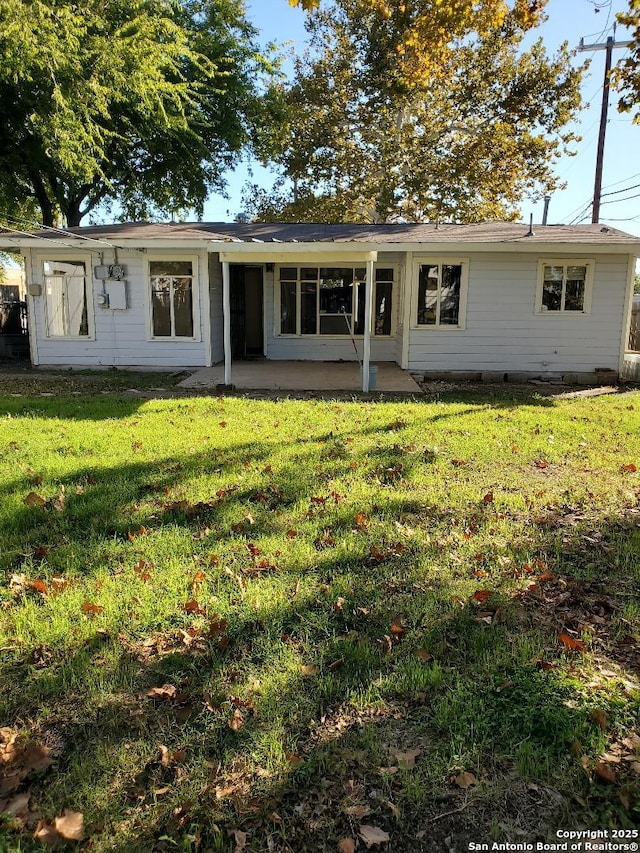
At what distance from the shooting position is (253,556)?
11.8ft

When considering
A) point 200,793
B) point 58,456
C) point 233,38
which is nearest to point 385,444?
point 58,456

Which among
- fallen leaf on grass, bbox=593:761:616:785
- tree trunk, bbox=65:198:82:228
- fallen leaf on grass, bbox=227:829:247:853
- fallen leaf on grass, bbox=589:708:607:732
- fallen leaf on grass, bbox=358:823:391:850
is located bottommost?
fallen leaf on grass, bbox=227:829:247:853

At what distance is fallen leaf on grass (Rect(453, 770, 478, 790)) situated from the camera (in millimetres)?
1993

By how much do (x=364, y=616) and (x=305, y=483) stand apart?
6.58 ft

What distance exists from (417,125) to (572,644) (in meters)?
24.5

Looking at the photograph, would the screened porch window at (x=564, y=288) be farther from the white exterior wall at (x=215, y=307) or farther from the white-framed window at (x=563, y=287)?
the white exterior wall at (x=215, y=307)

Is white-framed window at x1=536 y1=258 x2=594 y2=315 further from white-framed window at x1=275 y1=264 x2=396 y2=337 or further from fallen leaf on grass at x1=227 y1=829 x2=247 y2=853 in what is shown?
fallen leaf on grass at x1=227 y1=829 x2=247 y2=853

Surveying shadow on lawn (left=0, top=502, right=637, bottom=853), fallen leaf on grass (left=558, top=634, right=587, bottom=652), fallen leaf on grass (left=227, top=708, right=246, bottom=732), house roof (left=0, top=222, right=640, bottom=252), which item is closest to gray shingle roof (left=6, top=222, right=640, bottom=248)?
house roof (left=0, top=222, right=640, bottom=252)

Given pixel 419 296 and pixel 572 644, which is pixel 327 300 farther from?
pixel 572 644

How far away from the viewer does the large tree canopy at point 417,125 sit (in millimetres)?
21500

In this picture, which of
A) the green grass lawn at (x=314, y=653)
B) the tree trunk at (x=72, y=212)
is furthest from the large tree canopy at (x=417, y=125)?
the green grass lawn at (x=314, y=653)

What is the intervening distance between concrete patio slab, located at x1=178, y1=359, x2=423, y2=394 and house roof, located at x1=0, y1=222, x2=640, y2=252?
8.42 feet

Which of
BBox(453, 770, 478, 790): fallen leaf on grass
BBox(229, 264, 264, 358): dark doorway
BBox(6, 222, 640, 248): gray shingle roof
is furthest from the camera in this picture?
BBox(229, 264, 264, 358): dark doorway

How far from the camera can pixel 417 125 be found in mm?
23297
